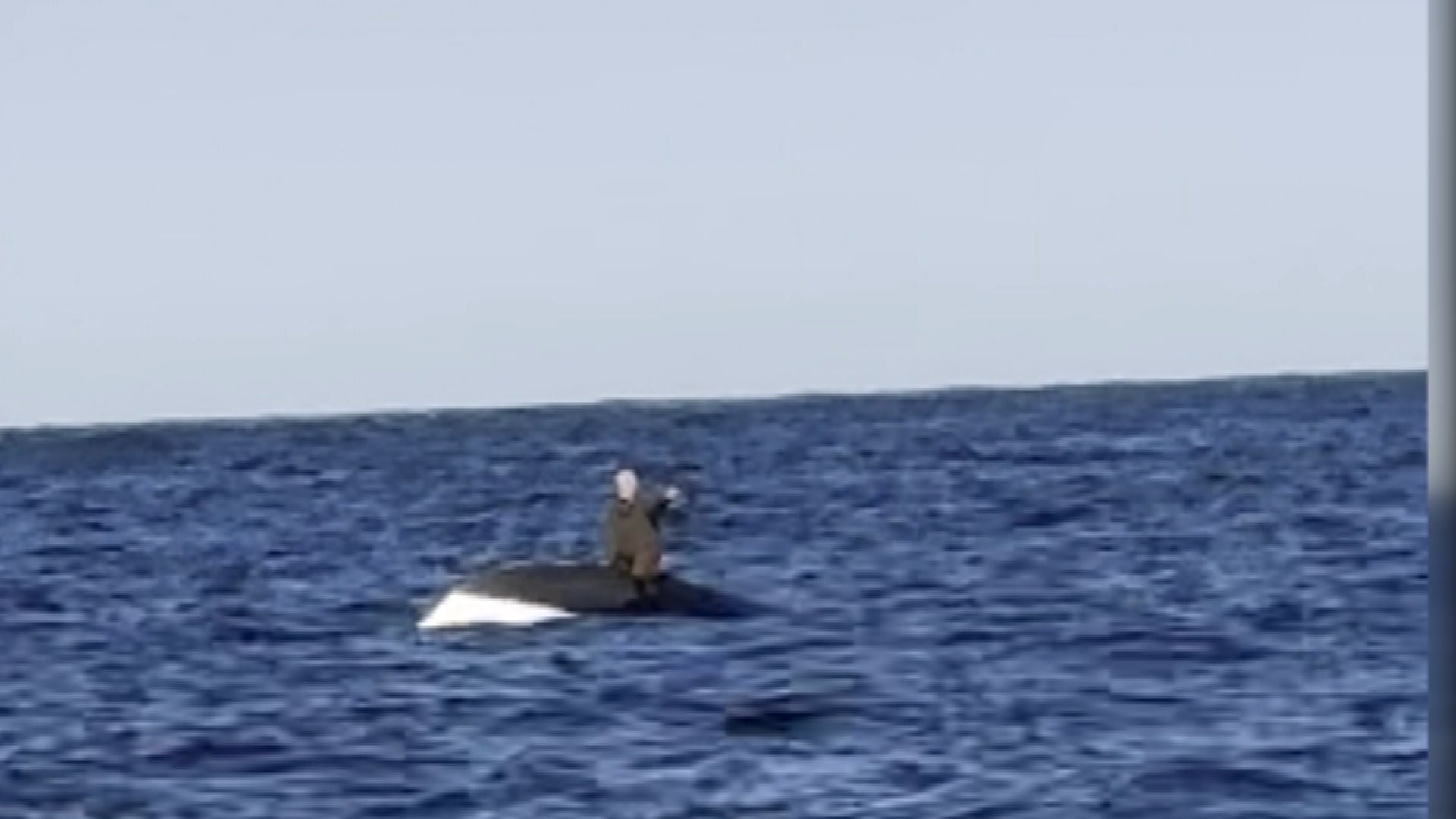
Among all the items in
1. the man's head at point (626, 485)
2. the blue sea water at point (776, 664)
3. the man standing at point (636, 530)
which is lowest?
the blue sea water at point (776, 664)

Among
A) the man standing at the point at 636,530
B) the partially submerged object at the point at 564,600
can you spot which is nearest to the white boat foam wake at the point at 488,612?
the partially submerged object at the point at 564,600

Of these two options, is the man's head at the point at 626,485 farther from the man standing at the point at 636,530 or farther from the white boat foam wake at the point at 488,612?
the white boat foam wake at the point at 488,612

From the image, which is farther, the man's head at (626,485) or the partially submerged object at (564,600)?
the partially submerged object at (564,600)

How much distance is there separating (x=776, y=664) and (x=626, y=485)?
96.0 inches

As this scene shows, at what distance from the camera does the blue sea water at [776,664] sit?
2081cm

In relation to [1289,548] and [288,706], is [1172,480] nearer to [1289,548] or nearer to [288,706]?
[1289,548]

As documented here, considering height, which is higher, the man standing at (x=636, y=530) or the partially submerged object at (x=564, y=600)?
the man standing at (x=636, y=530)

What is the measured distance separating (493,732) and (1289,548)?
929 inches

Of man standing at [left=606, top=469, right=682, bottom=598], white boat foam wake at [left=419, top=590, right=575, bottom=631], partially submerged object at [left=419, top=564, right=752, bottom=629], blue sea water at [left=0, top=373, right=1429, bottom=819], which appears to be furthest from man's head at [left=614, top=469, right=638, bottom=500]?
white boat foam wake at [left=419, top=590, right=575, bottom=631]

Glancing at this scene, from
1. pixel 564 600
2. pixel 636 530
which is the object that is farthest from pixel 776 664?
pixel 564 600

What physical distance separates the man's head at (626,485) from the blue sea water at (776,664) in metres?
1.49

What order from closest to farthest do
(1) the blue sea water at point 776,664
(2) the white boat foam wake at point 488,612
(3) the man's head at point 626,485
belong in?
1. (1) the blue sea water at point 776,664
2. (3) the man's head at point 626,485
3. (2) the white boat foam wake at point 488,612

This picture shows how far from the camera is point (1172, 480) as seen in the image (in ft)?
242

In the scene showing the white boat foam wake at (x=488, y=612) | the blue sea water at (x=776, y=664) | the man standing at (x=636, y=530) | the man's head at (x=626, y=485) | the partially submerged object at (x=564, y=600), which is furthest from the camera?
the white boat foam wake at (x=488, y=612)
